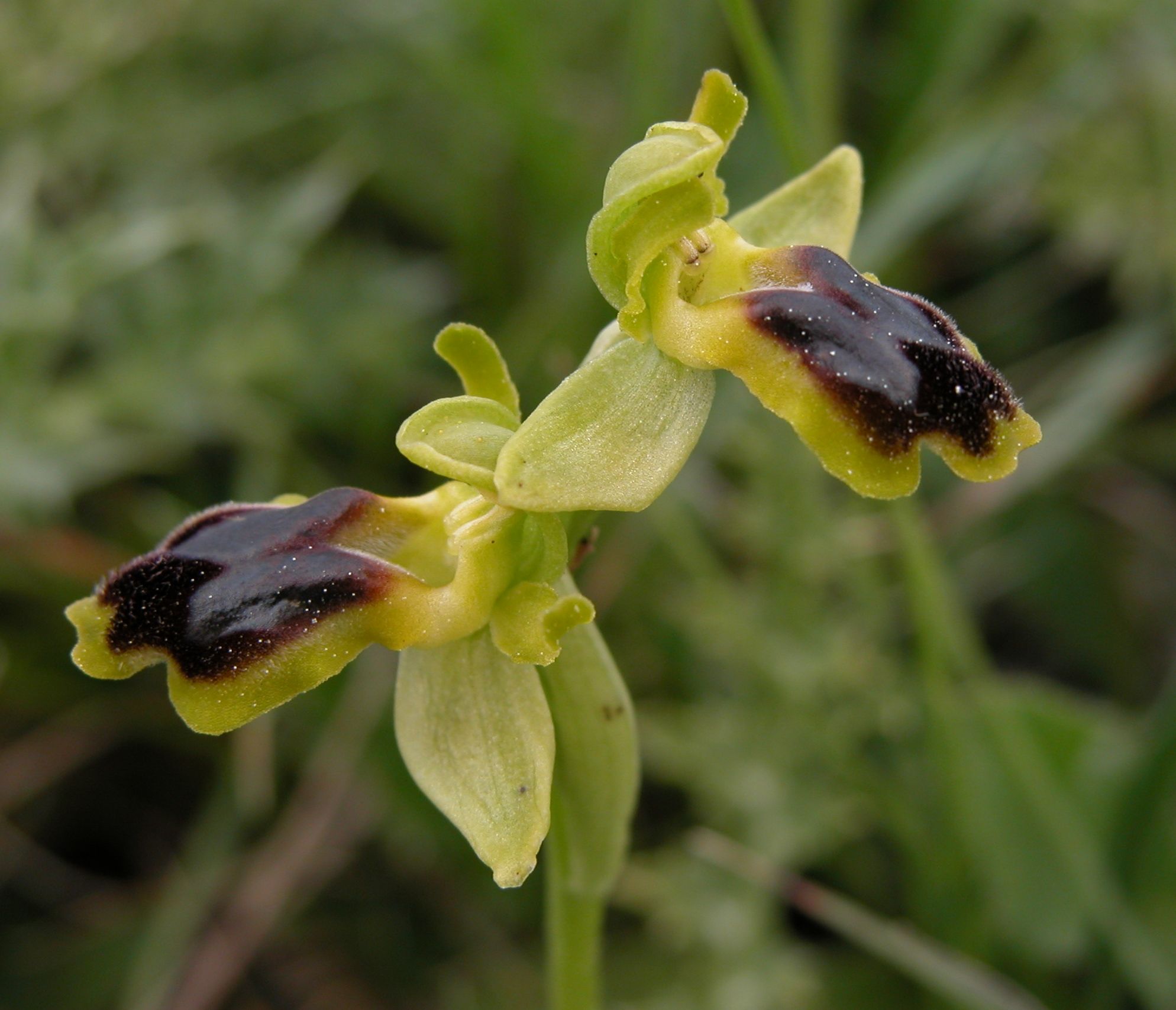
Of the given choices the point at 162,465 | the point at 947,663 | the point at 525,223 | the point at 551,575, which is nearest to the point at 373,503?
the point at 551,575

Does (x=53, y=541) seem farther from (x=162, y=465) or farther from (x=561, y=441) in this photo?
(x=561, y=441)

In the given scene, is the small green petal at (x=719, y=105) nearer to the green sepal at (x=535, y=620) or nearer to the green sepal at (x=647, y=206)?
the green sepal at (x=647, y=206)

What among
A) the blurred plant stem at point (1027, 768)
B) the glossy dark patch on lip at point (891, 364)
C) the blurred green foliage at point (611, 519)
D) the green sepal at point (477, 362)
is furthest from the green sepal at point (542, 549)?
the blurred plant stem at point (1027, 768)

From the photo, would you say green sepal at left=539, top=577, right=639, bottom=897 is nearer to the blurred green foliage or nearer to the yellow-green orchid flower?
the yellow-green orchid flower

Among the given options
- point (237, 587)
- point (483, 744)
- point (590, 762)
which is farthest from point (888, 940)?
point (237, 587)

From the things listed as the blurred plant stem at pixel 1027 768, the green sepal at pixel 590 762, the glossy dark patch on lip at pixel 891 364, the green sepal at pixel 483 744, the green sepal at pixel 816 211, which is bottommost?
the blurred plant stem at pixel 1027 768

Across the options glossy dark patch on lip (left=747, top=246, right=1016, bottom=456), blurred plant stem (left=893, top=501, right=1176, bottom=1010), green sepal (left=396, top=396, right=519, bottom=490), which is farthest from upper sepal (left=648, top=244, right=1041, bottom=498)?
blurred plant stem (left=893, top=501, right=1176, bottom=1010)
